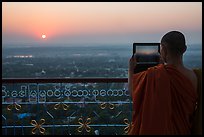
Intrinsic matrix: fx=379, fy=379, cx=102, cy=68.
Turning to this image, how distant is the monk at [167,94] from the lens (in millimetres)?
2111

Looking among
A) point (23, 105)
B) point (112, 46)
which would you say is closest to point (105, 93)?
point (112, 46)

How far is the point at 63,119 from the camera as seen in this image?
12.4 ft

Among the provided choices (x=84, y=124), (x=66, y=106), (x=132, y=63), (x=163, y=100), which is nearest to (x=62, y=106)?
(x=66, y=106)

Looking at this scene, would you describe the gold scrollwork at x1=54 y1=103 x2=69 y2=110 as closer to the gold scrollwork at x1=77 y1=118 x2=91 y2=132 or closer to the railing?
the railing

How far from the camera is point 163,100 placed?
2.11 metres

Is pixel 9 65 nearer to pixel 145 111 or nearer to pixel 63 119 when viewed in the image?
pixel 63 119

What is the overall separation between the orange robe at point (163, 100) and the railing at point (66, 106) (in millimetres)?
1329

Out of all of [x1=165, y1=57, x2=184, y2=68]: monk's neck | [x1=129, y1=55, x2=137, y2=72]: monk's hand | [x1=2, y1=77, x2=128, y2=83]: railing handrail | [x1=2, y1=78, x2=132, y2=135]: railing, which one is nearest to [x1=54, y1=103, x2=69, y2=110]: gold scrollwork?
[x1=2, y1=78, x2=132, y2=135]: railing

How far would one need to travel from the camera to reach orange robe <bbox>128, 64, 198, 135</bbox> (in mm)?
2109

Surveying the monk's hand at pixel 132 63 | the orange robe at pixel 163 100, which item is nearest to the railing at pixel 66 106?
the monk's hand at pixel 132 63

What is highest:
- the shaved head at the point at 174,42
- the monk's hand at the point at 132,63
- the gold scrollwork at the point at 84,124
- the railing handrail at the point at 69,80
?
the shaved head at the point at 174,42

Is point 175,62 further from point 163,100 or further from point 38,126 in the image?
point 38,126

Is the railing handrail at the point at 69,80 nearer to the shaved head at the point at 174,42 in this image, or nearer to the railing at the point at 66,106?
the railing at the point at 66,106

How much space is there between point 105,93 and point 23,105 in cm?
81
